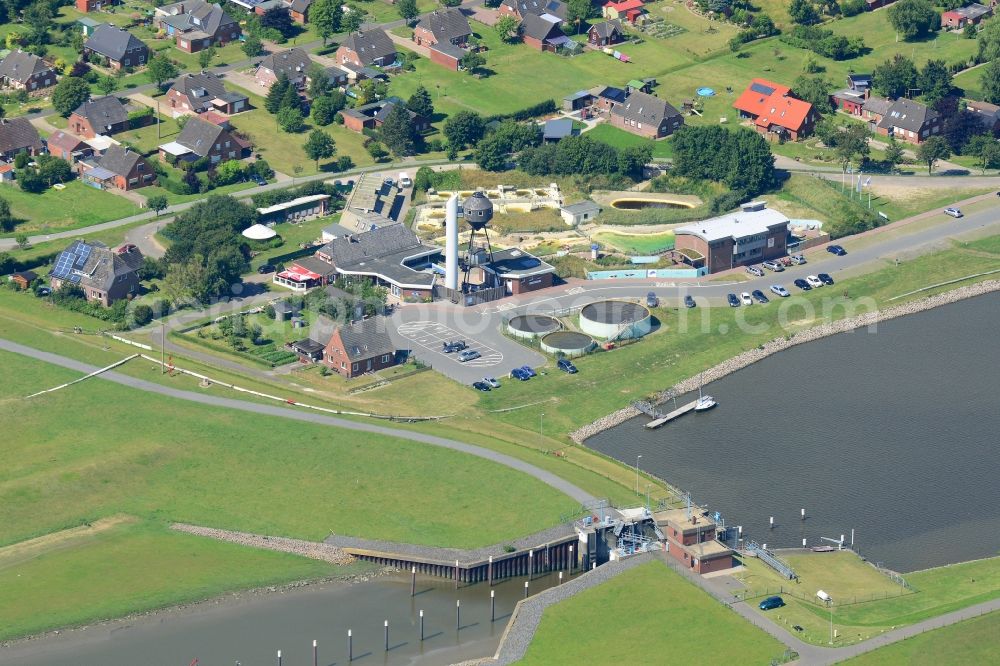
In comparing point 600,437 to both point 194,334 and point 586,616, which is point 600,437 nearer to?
A: point 586,616

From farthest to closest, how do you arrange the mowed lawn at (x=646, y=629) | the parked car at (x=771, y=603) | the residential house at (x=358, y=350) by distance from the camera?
the residential house at (x=358, y=350) → the parked car at (x=771, y=603) → the mowed lawn at (x=646, y=629)

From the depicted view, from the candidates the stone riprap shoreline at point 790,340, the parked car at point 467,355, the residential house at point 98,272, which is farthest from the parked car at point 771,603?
the residential house at point 98,272

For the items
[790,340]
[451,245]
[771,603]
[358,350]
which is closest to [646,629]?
[771,603]

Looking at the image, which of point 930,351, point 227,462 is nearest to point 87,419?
point 227,462

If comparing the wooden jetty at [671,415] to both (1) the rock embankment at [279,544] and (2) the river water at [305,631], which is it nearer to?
(2) the river water at [305,631]

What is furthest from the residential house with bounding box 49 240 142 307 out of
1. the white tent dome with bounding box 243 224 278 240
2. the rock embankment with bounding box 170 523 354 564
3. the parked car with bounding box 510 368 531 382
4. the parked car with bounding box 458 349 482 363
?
the rock embankment with bounding box 170 523 354 564
